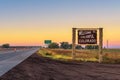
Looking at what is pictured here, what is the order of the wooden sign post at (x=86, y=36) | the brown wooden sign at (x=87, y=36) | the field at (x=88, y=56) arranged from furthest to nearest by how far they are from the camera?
the brown wooden sign at (x=87, y=36) → the wooden sign post at (x=86, y=36) → the field at (x=88, y=56)

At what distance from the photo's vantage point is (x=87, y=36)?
120ft

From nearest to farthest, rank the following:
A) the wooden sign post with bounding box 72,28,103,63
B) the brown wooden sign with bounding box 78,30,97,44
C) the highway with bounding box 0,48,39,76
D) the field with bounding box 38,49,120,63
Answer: the highway with bounding box 0,48,39,76, the field with bounding box 38,49,120,63, the wooden sign post with bounding box 72,28,103,63, the brown wooden sign with bounding box 78,30,97,44

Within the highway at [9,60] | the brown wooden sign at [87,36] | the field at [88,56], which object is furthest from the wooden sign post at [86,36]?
the highway at [9,60]

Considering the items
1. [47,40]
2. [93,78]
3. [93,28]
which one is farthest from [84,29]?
[47,40]

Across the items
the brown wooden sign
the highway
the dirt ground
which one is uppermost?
the brown wooden sign

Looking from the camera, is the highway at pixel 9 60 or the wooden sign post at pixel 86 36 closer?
the highway at pixel 9 60

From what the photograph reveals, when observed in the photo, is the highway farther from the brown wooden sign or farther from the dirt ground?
the brown wooden sign

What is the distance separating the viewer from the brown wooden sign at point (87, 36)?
3623 cm

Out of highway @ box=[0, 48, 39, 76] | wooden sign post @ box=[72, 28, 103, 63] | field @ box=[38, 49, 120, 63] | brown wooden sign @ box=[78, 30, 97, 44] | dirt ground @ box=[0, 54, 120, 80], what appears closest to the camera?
dirt ground @ box=[0, 54, 120, 80]

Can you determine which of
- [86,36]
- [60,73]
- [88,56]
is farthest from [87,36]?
[60,73]

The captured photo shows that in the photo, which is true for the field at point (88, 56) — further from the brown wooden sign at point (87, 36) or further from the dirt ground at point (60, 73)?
the dirt ground at point (60, 73)

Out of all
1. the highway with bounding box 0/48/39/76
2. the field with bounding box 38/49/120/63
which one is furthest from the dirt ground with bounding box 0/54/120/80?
the field with bounding box 38/49/120/63

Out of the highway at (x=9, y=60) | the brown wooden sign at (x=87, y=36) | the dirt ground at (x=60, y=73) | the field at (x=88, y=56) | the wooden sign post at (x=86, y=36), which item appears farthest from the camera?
the brown wooden sign at (x=87, y=36)

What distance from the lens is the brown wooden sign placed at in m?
36.2
